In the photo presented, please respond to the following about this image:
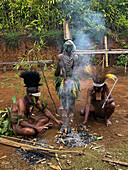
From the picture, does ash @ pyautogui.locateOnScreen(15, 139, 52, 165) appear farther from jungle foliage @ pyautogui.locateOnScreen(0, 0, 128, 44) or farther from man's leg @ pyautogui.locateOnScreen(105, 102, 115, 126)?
jungle foliage @ pyautogui.locateOnScreen(0, 0, 128, 44)

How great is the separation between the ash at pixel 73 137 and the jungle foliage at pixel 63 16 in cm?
776

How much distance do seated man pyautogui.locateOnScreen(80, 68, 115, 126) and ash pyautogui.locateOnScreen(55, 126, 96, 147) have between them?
26cm

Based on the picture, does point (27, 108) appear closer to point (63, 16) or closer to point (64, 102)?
point (64, 102)

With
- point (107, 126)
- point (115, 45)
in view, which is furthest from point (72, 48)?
point (115, 45)

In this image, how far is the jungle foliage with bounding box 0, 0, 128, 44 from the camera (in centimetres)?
1055

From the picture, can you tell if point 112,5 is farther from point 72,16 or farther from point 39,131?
point 39,131

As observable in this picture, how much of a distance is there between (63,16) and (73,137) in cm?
907

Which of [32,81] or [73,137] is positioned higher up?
[32,81]

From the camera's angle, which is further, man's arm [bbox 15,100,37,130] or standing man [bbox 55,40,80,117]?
standing man [bbox 55,40,80,117]

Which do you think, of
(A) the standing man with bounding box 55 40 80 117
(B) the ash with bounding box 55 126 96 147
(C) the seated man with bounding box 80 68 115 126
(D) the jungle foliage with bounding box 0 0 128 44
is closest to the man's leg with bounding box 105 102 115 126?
(C) the seated man with bounding box 80 68 115 126

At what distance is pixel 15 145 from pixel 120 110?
8.75ft

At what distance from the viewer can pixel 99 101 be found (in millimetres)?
3875

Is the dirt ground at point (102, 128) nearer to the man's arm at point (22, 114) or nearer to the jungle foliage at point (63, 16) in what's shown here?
the man's arm at point (22, 114)

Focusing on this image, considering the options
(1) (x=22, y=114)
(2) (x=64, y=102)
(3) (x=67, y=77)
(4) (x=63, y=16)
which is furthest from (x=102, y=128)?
(4) (x=63, y=16)
